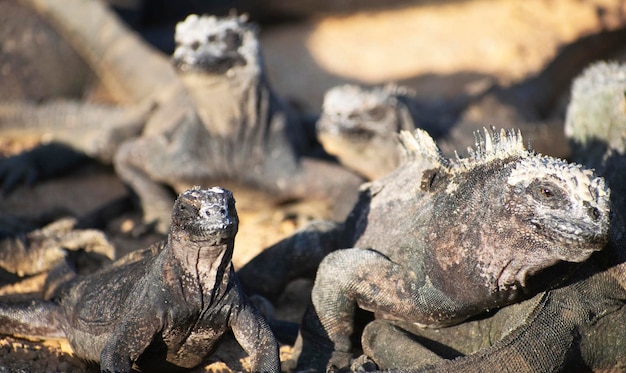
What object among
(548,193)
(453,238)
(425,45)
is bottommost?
(425,45)

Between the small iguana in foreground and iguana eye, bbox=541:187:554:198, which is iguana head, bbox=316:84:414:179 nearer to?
the small iguana in foreground

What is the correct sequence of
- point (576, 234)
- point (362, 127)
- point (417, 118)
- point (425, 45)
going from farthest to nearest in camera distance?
point (425, 45) → point (417, 118) → point (362, 127) → point (576, 234)

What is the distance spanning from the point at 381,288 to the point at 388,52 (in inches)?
225

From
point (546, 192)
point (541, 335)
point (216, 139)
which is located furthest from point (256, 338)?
point (216, 139)

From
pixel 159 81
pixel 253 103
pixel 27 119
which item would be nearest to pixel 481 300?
pixel 253 103

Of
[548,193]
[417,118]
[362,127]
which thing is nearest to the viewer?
[548,193]

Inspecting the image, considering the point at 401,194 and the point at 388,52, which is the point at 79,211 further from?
the point at 388,52

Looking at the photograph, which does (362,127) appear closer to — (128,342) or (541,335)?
(541,335)

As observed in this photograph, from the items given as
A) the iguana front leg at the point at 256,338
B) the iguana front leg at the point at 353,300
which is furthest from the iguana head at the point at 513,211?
the iguana front leg at the point at 256,338

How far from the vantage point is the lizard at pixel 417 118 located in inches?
241

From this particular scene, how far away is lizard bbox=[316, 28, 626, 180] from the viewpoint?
6113 mm

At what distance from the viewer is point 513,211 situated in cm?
351

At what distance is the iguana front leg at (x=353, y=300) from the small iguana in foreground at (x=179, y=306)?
1.19 feet

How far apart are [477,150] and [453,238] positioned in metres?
0.41
